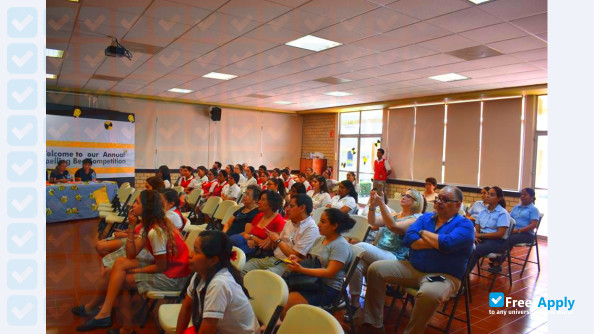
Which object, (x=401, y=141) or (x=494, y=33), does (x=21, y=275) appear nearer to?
(x=494, y=33)

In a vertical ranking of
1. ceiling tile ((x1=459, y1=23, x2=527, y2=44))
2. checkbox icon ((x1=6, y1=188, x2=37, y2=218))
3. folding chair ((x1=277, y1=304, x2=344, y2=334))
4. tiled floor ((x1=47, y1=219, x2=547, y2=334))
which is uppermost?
ceiling tile ((x1=459, y1=23, x2=527, y2=44))

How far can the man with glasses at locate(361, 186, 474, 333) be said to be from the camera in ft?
9.21

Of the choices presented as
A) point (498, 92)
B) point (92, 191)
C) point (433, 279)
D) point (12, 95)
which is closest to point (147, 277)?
point (12, 95)

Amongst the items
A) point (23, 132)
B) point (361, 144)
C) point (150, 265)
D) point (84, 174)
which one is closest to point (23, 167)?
point (23, 132)

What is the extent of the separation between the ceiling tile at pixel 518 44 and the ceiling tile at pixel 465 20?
0.75m

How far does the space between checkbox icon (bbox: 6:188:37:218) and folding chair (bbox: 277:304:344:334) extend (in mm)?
1514

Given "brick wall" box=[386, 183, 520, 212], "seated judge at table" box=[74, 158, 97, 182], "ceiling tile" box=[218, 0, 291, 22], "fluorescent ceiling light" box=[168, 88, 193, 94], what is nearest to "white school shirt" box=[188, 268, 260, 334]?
"ceiling tile" box=[218, 0, 291, 22]

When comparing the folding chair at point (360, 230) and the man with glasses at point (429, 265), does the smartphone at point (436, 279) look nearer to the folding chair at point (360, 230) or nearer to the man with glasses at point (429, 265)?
the man with glasses at point (429, 265)

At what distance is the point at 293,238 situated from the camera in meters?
3.28

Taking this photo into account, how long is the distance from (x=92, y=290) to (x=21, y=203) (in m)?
2.24

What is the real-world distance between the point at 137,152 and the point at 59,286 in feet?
23.8

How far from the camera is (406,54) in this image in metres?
5.26

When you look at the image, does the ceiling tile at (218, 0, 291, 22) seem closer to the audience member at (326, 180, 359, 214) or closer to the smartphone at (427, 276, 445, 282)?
the audience member at (326, 180, 359, 214)

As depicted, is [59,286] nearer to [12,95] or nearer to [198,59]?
[12,95]
